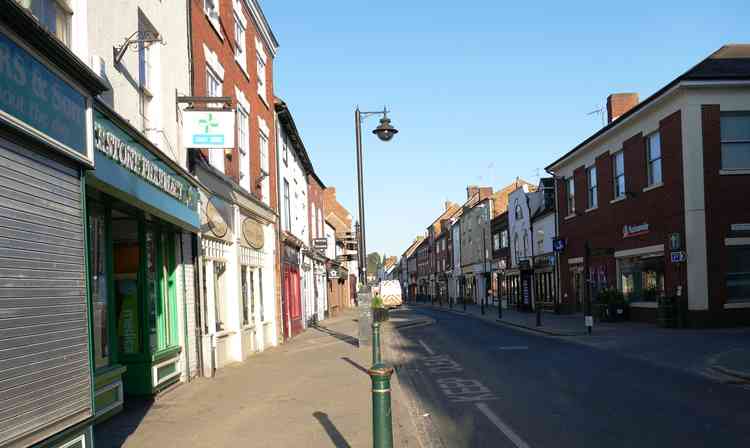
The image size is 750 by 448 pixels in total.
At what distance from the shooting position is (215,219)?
45.0 ft

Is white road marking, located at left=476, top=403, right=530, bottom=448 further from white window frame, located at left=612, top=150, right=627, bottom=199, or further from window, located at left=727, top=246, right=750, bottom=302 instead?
white window frame, located at left=612, top=150, right=627, bottom=199

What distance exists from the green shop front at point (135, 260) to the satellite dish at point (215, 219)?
0.84 metres

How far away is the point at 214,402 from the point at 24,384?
19.0 feet

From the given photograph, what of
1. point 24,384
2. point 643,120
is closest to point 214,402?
point 24,384

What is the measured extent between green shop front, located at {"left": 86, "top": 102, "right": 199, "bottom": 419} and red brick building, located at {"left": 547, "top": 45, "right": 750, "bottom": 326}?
1653cm

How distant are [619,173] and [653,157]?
10.9 ft

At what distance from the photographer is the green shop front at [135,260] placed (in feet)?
26.1

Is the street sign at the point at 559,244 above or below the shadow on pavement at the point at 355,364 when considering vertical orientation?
above

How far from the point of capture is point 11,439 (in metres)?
4.41

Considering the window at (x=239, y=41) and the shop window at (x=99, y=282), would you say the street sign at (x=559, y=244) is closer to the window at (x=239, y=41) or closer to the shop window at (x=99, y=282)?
the window at (x=239, y=41)

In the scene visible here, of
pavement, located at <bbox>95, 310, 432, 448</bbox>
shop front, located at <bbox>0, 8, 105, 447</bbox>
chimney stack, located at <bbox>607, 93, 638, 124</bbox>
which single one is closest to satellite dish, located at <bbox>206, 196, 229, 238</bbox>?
pavement, located at <bbox>95, 310, 432, 448</bbox>

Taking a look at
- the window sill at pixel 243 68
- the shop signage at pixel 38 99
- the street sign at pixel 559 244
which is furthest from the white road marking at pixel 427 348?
the street sign at pixel 559 244

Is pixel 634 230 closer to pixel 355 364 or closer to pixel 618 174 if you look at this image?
pixel 618 174

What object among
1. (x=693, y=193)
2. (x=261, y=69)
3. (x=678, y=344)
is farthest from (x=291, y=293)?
(x=693, y=193)
